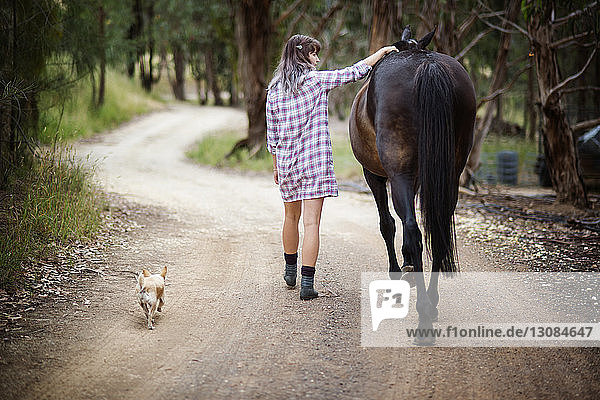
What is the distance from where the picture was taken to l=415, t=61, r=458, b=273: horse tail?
12.6 feet

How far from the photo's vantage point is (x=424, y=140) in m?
3.87

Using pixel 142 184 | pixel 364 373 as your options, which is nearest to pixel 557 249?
pixel 364 373

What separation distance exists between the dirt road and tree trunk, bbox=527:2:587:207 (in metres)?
3.36

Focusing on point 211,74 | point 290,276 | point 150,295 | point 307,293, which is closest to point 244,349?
point 150,295

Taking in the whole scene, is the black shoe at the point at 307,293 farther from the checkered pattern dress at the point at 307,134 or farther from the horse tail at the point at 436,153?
the horse tail at the point at 436,153

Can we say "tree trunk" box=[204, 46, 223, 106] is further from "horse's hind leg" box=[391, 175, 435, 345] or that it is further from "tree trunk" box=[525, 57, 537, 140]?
"horse's hind leg" box=[391, 175, 435, 345]

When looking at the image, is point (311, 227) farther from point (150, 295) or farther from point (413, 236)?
point (150, 295)

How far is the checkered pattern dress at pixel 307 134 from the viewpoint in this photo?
4.51 meters

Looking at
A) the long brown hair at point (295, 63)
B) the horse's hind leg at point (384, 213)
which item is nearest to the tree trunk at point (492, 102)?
the horse's hind leg at point (384, 213)

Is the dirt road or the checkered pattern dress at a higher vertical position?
the checkered pattern dress

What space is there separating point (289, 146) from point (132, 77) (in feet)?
99.8
